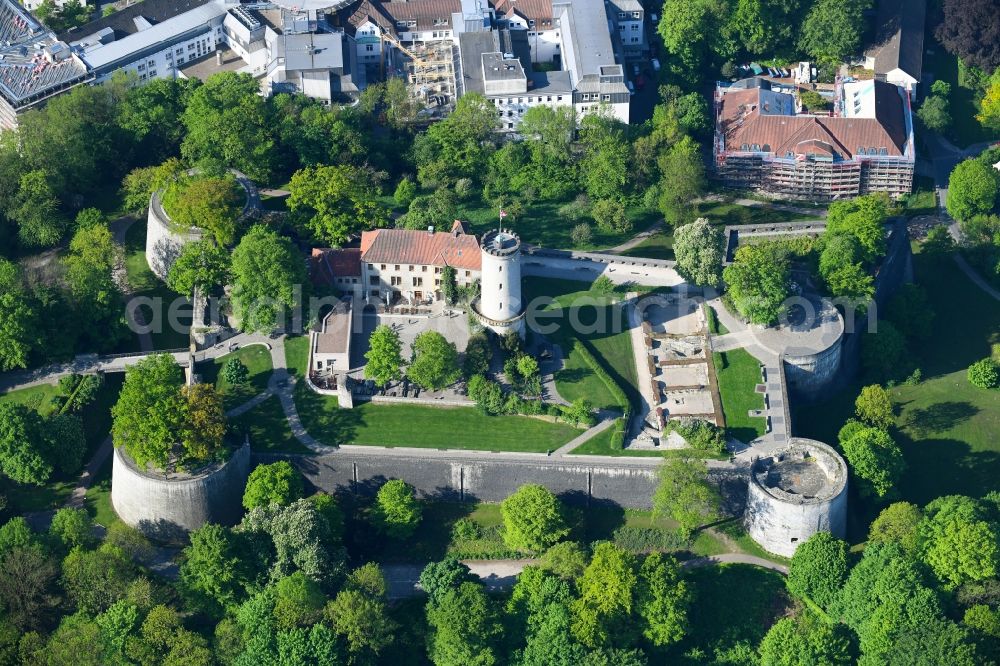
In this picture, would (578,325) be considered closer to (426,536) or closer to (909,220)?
(426,536)

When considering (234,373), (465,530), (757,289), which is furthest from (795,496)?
(234,373)

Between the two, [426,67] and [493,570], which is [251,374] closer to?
[493,570]

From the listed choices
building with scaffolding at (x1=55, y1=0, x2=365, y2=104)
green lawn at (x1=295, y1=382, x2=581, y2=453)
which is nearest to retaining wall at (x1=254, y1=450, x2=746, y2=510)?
green lawn at (x1=295, y1=382, x2=581, y2=453)

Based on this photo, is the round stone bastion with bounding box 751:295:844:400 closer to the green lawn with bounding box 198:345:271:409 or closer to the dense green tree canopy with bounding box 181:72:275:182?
the green lawn with bounding box 198:345:271:409

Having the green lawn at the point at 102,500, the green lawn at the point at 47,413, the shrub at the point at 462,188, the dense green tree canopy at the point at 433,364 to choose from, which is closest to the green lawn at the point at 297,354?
the dense green tree canopy at the point at 433,364

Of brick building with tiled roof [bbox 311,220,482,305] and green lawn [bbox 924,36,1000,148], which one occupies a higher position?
brick building with tiled roof [bbox 311,220,482,305]
